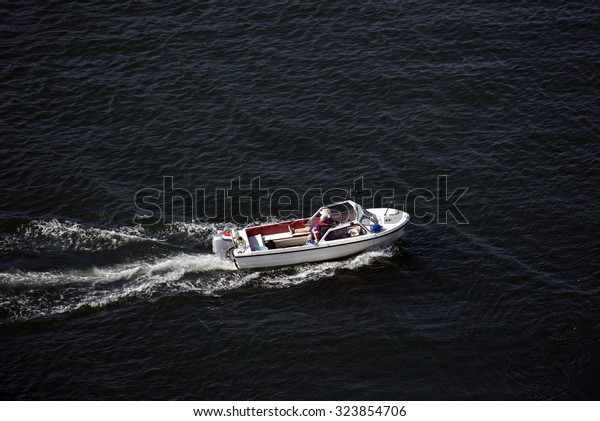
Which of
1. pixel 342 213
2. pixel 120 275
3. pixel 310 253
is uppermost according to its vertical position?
pixel 342 213

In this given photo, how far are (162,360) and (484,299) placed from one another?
14.7 m

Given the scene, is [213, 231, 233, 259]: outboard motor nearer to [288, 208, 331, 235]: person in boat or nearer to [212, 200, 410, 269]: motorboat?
[212, 200, 410, 269]: motorboat

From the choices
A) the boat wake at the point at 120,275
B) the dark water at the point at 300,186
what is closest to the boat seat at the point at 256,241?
the boat wake at the point at 120,275

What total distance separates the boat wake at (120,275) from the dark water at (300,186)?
0.38ft

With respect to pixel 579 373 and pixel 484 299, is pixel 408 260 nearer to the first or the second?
pixel 484 299

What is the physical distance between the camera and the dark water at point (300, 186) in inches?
1250

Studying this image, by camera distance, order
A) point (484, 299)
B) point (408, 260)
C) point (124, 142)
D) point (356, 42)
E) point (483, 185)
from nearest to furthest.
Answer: point (484, 299)
point (408, 260)
point (483, 185)
point (124, 142)
point (356, 42)

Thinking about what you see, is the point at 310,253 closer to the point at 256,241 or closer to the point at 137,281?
the point at 256,241

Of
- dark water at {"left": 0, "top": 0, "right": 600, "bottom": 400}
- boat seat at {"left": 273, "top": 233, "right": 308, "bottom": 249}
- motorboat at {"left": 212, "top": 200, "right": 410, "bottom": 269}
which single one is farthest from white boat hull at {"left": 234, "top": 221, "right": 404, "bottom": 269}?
boat seat at {"left": 273, "top": 233, "right": 308, "bottom": 249}

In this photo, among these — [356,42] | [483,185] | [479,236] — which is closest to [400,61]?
[356,42]

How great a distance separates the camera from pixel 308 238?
38.1 metres

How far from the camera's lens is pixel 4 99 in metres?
48.5

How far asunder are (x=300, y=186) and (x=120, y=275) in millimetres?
11281

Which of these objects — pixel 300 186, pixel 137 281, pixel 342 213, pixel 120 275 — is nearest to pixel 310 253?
pixel 342 213
